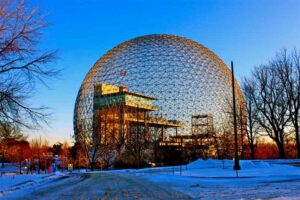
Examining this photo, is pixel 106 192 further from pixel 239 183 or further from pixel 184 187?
pixel 239 183

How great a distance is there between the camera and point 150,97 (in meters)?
57.6

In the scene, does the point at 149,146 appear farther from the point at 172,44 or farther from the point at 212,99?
the point at 172,44

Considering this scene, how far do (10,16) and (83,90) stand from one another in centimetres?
5802

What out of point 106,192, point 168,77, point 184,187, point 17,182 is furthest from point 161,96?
point 106,192

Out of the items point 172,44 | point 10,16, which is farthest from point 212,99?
point 10,16

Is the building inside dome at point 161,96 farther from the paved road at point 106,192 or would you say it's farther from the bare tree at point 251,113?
the paved road at point 106,192

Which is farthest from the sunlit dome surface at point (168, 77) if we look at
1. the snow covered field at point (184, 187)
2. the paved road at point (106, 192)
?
the paved road at point (106, 192)

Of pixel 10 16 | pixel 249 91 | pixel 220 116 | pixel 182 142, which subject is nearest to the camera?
pixel 10 16

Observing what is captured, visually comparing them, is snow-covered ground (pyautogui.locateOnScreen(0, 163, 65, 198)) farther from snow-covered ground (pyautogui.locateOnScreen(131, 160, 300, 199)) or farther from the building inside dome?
the building inside dome

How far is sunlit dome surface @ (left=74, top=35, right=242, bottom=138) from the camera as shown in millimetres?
57625

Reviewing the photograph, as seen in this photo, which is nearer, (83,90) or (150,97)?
(150,97)

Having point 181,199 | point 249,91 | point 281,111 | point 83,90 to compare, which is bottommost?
point 181,199

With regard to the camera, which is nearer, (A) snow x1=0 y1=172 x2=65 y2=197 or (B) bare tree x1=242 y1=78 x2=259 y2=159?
(A) snow x1=0 y1=172 x2=65 y2=197

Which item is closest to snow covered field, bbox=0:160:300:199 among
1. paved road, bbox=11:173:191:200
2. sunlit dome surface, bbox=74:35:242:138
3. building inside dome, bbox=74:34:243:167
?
paved road, bbox=11:173:191:200
